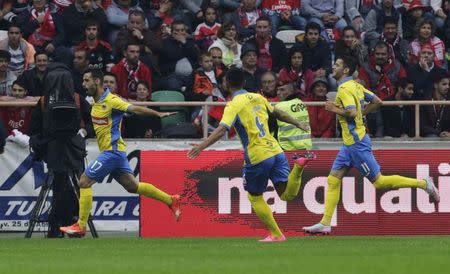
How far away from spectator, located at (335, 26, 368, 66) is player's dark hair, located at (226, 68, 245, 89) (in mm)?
7105

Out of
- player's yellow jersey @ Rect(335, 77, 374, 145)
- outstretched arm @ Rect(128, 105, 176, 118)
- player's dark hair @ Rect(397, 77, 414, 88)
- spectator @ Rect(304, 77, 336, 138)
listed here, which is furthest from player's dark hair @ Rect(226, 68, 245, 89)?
player's dark hair @ Rect(397, 77, 414, 88)

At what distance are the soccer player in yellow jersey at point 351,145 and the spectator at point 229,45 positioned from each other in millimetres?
5588

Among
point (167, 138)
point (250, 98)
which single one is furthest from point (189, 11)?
Result: point (250, 98)

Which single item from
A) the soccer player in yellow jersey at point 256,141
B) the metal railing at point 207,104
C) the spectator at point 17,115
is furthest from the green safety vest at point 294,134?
the spectator at point 17,115

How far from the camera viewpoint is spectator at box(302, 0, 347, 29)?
26031mm

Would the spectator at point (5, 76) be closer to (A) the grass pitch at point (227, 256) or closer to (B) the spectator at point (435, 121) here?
(A) the grass pitch at point (227, 256)

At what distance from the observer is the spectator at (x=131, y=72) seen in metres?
23.0

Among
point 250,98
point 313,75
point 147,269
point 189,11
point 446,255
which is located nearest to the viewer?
point 147,269

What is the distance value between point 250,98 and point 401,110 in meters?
5.24

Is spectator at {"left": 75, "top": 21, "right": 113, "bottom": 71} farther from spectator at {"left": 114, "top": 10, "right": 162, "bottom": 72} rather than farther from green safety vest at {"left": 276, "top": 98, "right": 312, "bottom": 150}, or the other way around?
green safety vest at {"left": 276, "top": 98, "right": 312, "bottom": 150}

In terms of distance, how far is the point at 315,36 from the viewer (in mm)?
24375

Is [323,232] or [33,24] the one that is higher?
[33,24]

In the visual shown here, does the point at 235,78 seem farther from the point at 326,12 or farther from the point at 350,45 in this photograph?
the point at 326,12

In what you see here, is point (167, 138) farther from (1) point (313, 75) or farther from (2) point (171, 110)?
(1) point (313, 75)
